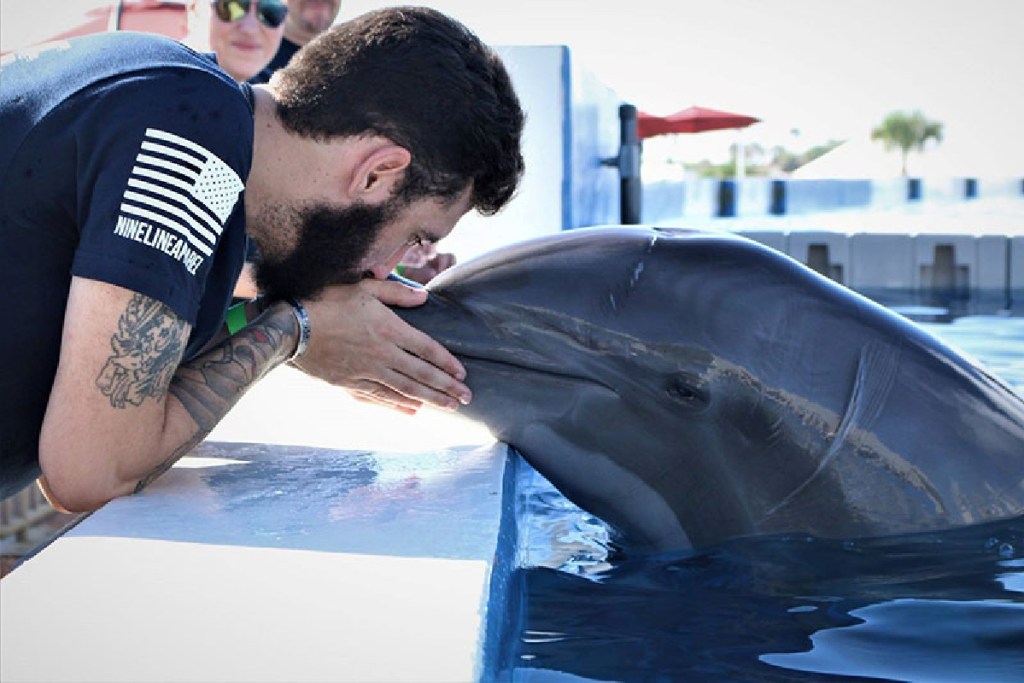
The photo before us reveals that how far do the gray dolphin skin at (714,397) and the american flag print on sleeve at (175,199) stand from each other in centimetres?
77

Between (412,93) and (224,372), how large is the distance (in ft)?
2.47

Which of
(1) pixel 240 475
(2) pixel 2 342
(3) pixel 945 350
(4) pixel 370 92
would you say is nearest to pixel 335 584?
(1) pixel 240 475

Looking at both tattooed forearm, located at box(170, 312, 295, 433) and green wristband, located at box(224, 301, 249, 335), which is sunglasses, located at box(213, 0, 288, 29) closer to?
green wristband, located at box(224, 301, 249, 335)

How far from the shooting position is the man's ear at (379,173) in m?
3.01

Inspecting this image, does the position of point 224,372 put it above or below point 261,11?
below

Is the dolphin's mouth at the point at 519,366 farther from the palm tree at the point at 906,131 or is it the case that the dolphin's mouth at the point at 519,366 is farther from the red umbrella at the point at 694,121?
the palm tree at the point at 906,131

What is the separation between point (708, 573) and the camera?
10.7ft

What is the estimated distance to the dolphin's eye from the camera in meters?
3.35

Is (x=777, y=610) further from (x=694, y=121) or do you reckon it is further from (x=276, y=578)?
(x=694, y=121)

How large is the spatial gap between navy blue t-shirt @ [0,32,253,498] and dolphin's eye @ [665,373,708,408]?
3.73 ft

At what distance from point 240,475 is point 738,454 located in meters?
1.23

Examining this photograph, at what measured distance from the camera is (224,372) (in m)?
3.02

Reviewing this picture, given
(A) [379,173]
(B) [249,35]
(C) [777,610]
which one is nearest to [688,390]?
(C) [777,610]

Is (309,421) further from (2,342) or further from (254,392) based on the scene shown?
(2,342)
